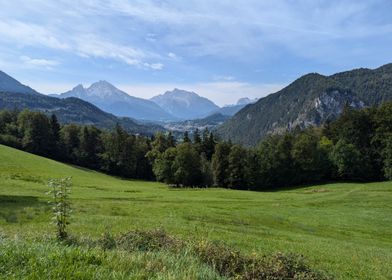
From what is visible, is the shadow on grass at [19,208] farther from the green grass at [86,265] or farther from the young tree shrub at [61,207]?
the green grass at [86,265]

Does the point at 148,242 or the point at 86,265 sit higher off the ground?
the point at 86,265

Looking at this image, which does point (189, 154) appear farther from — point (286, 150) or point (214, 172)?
point (286, 150)

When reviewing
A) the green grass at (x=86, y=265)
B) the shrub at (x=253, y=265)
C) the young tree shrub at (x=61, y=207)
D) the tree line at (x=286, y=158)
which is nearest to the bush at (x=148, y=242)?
the shrub at (x=253, y=265)

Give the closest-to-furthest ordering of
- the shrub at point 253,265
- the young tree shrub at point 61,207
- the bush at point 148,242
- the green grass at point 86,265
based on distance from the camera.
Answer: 1. the green grass at point 86,265
2. the shrub at point 253,265
3. the bush at point 148,242
4. the young tree shrub at point 61,207

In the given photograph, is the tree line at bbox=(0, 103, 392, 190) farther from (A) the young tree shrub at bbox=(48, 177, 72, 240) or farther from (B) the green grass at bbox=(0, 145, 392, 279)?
(A) the young tree shrub at bbox=(48, 177, 72, 240)

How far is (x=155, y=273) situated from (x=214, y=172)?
3378 inches

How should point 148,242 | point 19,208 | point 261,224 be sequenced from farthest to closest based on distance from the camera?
point 261,224 < point 19,208 < point 148,242

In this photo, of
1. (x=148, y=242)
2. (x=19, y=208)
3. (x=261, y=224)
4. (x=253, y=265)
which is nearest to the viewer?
(x=253, y=265)

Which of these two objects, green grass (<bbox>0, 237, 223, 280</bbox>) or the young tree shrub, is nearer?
green grass (<bbox>0, 237, 223, 280</bbox>)

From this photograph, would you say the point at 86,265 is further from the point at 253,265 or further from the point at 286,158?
the point at 286,158

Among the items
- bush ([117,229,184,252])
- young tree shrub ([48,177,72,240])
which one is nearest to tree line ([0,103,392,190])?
young tree shrub ([48,177,72,240])

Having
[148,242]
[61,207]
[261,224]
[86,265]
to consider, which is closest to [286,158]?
[261,224]

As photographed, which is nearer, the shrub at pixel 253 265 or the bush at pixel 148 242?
the shrub at pixel 253 265

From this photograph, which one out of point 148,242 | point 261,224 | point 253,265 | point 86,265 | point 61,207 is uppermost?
point 61,207
